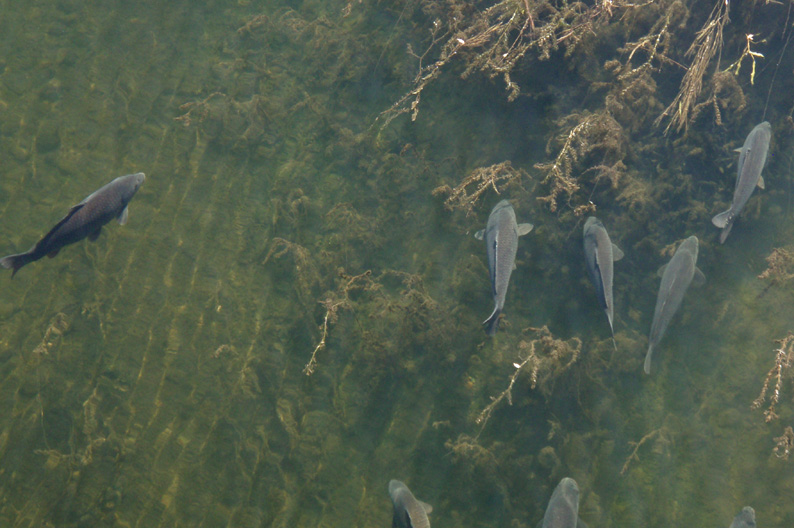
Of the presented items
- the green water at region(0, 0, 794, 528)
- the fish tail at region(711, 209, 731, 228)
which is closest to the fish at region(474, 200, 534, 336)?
the green water at region(0, 0, 794, 528)

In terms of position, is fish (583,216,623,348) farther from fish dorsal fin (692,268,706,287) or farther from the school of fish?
fish dorsal fin (692,268,706,287)

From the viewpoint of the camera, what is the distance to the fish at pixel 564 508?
3709mm

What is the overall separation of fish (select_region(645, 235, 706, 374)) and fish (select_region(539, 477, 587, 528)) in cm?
136

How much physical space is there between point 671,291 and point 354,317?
3311 mm

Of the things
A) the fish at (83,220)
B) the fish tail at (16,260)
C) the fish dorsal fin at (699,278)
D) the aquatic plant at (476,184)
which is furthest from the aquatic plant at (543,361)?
the fish tail at (16,260)

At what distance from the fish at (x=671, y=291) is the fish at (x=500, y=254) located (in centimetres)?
158

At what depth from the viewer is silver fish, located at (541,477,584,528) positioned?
371 centimetres

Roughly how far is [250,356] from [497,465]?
3.00 metres

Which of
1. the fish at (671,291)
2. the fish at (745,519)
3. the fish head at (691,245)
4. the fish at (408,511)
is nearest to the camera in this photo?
the fish at (408,511)

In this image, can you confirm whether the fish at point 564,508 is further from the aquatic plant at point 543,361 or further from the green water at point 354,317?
the aquatic plant at point 543,361

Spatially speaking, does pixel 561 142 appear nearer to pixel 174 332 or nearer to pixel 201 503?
pixel 174 332

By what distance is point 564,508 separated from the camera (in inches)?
148

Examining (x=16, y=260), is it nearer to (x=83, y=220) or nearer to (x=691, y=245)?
(x=83, y=220)

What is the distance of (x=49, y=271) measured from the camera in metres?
5.43
